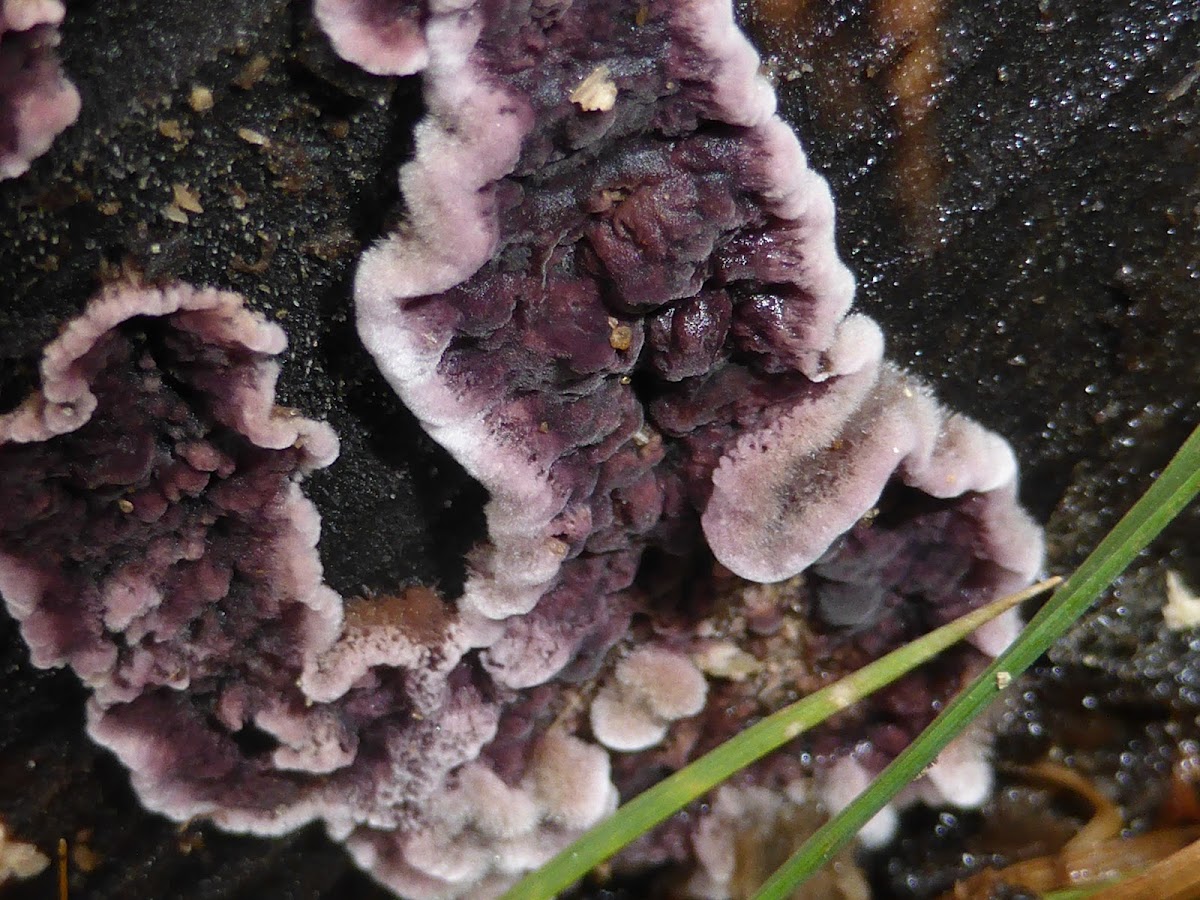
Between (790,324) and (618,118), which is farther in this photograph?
(790,324)

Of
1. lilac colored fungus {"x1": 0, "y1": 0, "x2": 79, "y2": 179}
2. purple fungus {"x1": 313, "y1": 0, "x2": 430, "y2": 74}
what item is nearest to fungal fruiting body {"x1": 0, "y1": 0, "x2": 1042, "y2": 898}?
purple fungus {"x1": 313, "y1": 0, "x2": 430, "y2": 74}

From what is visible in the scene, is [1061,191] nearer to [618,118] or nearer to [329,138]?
[618,118]

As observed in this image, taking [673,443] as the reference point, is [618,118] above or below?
above

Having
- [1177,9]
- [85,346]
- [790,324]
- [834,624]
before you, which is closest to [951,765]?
[834,624]

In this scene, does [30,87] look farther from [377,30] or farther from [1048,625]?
[1048,625]

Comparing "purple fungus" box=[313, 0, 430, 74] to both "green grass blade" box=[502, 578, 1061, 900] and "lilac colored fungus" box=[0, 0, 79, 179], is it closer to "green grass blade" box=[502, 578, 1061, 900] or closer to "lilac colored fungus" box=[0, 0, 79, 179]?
"lilac colored fungus" box=[0, 0, 79, 179]

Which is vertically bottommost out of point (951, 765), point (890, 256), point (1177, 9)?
point (951, 765)

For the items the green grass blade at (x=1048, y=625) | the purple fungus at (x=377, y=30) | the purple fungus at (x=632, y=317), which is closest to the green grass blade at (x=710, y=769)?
the green grass blade at (x=1048, y=625)
